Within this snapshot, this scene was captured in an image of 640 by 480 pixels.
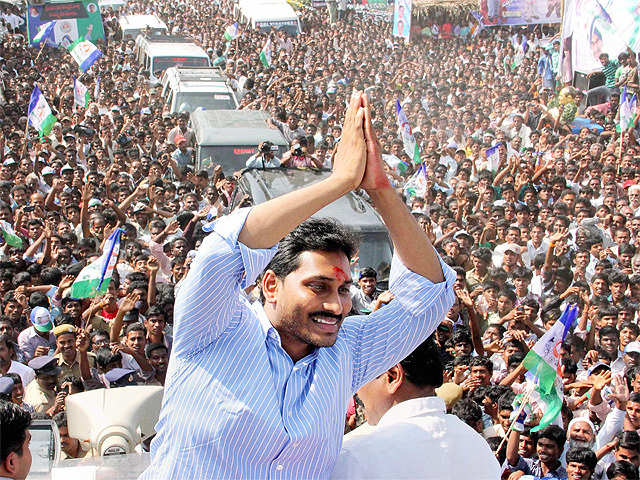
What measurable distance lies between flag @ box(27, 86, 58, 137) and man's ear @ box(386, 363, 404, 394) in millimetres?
9831

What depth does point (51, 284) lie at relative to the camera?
22.1 ft

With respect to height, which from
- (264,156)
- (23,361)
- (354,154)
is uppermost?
(354,154)

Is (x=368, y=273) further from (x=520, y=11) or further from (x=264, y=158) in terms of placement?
(x=520, y=11)

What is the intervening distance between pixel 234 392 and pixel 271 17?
80.8ft

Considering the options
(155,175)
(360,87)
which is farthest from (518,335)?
(360,87)

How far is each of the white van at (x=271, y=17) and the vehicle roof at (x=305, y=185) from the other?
17.5 m

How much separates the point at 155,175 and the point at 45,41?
12.4 meters

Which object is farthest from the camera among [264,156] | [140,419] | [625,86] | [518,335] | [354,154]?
[625,86]

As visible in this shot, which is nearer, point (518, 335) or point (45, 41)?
point (518, 335)

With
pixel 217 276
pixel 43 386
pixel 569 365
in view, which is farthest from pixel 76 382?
pixel 217 276

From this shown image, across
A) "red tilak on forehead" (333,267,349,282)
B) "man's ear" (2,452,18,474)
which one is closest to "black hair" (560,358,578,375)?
"red tilak on forehead" (333,267,349,282)

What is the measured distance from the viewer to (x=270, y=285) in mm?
2129

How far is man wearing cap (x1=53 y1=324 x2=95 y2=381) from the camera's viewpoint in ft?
17.1

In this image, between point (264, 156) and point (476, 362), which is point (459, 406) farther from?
point (264, 156)
